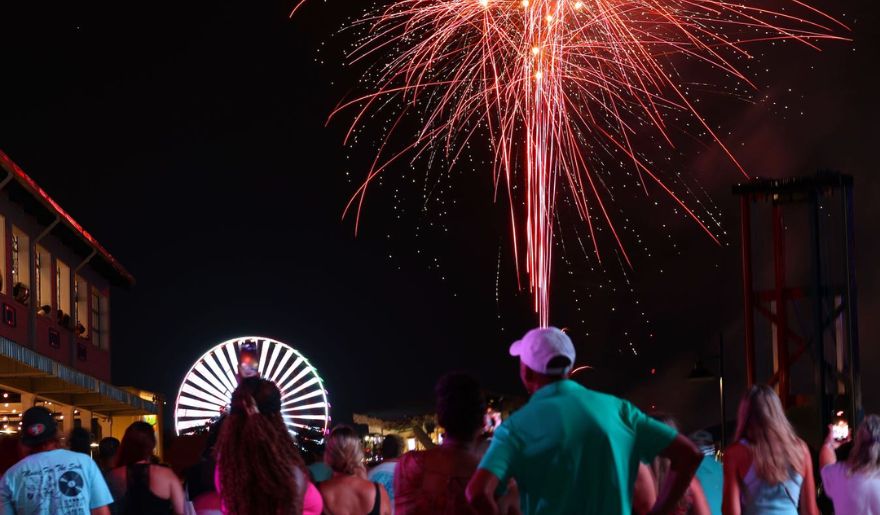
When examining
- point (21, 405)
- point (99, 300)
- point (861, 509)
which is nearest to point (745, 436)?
point (861, 509)

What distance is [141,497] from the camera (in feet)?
24.9

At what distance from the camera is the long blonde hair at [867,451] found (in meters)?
7.95

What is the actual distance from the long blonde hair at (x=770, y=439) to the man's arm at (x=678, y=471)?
2238 mm

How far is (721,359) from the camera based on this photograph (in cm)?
2386

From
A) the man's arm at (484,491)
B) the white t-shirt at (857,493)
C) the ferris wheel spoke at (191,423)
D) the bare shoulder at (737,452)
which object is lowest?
the ferris wheel spoke at (191,423)

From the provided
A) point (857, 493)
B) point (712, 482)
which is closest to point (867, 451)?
point (857, 493)

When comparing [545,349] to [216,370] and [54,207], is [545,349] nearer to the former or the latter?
[54,207]

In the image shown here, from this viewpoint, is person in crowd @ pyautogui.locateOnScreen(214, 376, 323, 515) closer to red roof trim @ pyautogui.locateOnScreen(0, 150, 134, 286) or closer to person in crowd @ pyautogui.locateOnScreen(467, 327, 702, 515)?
person in crowd @ pyautogui.locateOnScreen(467, 327, 702, 515)

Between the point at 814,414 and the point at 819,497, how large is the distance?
4.50 meters

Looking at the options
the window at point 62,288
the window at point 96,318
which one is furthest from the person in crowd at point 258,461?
the window at point 96,318

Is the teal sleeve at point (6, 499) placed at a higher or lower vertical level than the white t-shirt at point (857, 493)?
higher

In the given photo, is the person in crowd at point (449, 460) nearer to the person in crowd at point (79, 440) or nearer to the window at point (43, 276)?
the person in crowd at point (79, 440)

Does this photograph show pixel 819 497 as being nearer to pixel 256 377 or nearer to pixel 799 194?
pixel 799 194

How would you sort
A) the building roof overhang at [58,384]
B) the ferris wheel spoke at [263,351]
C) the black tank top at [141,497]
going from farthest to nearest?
the ferris wheel spoke at [263,351]
the building roof overhang at [58,384]
the black tank top at [141,497]
